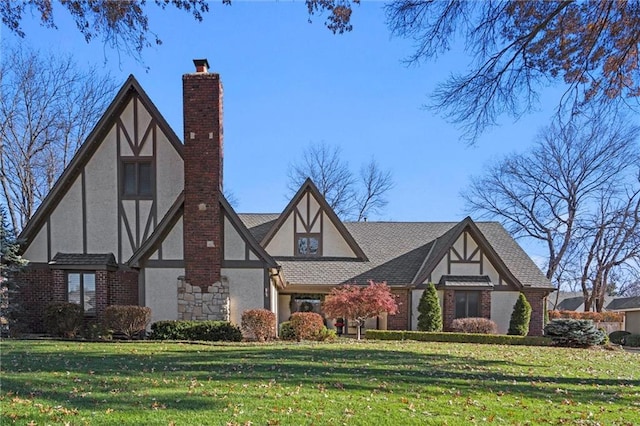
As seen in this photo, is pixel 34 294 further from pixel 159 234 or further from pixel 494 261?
pixel 494 261

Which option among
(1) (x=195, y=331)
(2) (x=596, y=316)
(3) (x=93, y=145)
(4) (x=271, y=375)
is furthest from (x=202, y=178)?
(2) (x=596, y=316)

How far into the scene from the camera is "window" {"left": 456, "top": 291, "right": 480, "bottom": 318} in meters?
19.2

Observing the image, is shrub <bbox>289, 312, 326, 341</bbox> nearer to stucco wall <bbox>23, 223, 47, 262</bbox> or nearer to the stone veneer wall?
the stone veneer wall

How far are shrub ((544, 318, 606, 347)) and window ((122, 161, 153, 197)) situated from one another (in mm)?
15693

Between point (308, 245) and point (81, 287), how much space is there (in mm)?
9463

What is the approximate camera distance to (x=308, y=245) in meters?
20.8

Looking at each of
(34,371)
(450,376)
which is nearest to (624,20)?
(450,376)

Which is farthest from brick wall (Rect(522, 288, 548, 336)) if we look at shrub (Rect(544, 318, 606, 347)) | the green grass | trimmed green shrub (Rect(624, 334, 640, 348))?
the green grass

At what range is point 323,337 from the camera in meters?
14.3

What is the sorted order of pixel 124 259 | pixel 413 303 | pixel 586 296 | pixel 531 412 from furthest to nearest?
pixel 586 296
pixel 413 303
pixel 124 259
pixel 531 412

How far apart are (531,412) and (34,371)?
24.3 ft

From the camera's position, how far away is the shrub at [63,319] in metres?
13.3

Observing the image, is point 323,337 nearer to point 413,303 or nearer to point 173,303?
point 173,303

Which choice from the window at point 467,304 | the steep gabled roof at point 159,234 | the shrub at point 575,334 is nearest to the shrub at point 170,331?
the steep gabled roof at point 159,234
